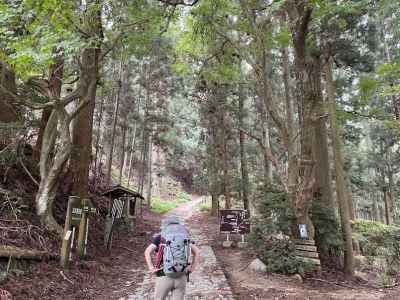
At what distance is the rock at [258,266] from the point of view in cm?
734

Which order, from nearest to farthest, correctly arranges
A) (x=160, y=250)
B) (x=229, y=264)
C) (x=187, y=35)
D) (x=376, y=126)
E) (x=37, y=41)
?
(x=160, y=250)
(x=37, y=41)
(x=229, y=264)
(x=187, y=35)
(x=376, y=126)

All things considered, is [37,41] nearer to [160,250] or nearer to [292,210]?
[160,250]

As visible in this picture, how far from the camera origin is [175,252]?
3451 millimetres

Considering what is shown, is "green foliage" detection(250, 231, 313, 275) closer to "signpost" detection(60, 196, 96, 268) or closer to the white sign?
the white sign

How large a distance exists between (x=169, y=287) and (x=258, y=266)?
4524 mm

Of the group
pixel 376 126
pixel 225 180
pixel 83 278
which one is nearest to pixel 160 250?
pixel 83 278

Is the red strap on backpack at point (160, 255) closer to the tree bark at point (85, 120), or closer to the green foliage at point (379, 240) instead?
the tree bark at point (85, 120)

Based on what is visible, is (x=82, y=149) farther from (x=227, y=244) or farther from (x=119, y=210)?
(x=227, y=244)

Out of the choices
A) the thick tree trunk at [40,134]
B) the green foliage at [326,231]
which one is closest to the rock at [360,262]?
the green foliage at [326,231]

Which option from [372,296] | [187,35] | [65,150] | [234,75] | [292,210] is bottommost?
[372,296]

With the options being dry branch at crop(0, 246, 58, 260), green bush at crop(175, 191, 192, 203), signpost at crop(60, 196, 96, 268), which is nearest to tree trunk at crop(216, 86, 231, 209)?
signpost at crop(60, 196, 96, 268)

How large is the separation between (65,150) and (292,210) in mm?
5727

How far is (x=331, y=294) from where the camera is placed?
6066mm

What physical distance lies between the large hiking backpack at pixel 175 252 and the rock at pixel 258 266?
4396 millimetres
